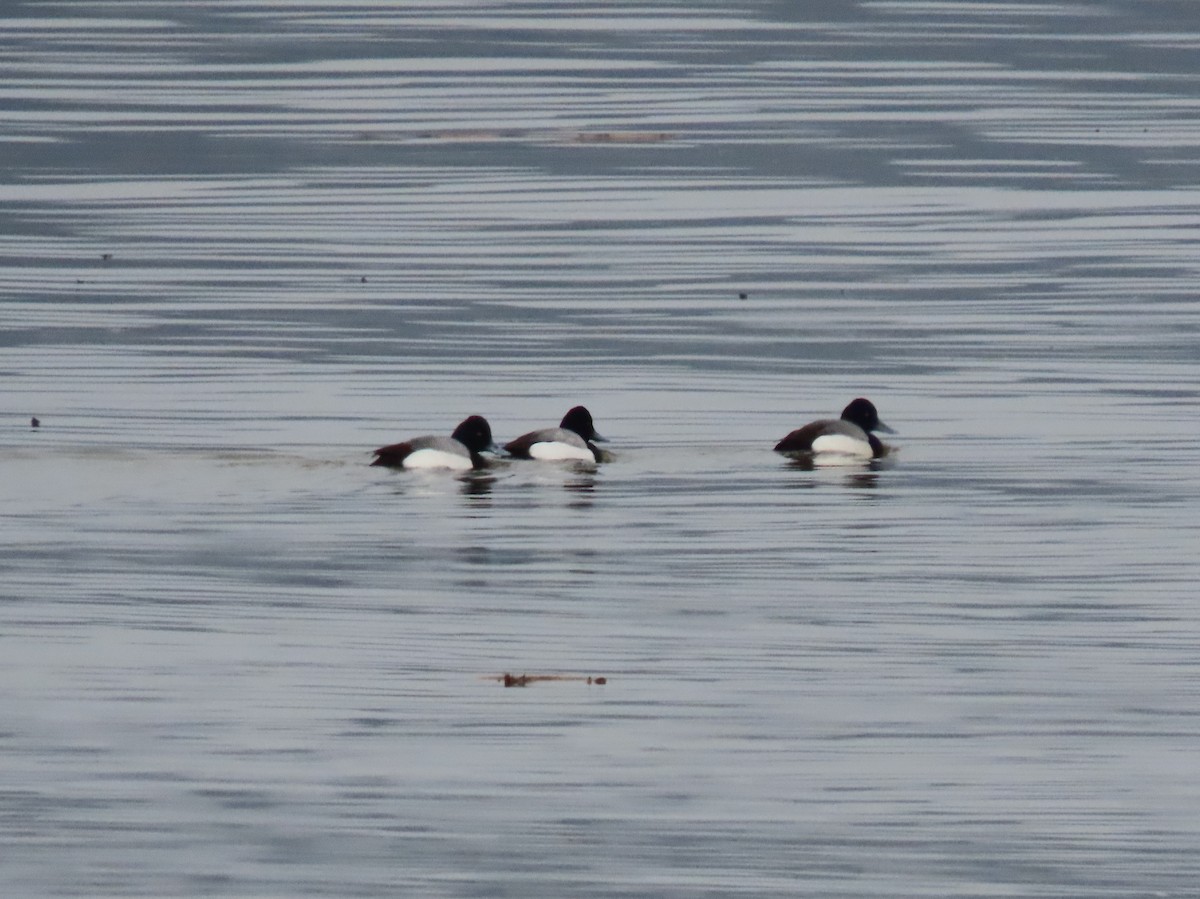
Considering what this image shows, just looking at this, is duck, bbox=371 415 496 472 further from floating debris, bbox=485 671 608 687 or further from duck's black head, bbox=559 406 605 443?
floating debris, bbox=485 671 608 687

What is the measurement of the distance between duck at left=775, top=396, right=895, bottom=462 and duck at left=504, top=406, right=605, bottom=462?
970 millimetres

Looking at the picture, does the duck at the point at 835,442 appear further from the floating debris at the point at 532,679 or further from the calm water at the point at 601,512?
the floating debris at the point at 532,679

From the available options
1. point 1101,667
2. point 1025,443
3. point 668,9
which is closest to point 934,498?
point 1025,443

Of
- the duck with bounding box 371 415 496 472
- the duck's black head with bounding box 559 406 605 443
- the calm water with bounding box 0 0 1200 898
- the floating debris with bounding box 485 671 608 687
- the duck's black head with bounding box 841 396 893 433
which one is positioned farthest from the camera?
the duck's black head with bounding box 841 396 893 433

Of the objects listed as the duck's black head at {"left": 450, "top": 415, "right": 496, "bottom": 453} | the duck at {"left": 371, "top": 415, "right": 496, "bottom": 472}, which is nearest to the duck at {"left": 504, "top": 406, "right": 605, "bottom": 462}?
the duck's black head at {"left": 450, "top": 415, "right": 496, "bottom": 453}

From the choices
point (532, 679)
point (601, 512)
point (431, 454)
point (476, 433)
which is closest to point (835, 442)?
point (601, 512)

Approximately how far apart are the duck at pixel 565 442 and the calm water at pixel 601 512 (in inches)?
6.2

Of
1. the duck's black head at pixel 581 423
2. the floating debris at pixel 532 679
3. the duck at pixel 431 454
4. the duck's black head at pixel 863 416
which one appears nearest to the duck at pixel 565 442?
the duck's black head at pixel 581 423

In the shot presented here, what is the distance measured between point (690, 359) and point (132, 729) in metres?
9.84

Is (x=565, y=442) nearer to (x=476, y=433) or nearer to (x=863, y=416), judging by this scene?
(x=476, y=433)

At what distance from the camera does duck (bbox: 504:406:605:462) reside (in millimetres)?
15414

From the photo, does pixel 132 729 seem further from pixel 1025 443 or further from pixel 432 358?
pixel 432 358

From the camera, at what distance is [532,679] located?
1033 centimetres

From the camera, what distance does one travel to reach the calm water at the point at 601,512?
870cm
